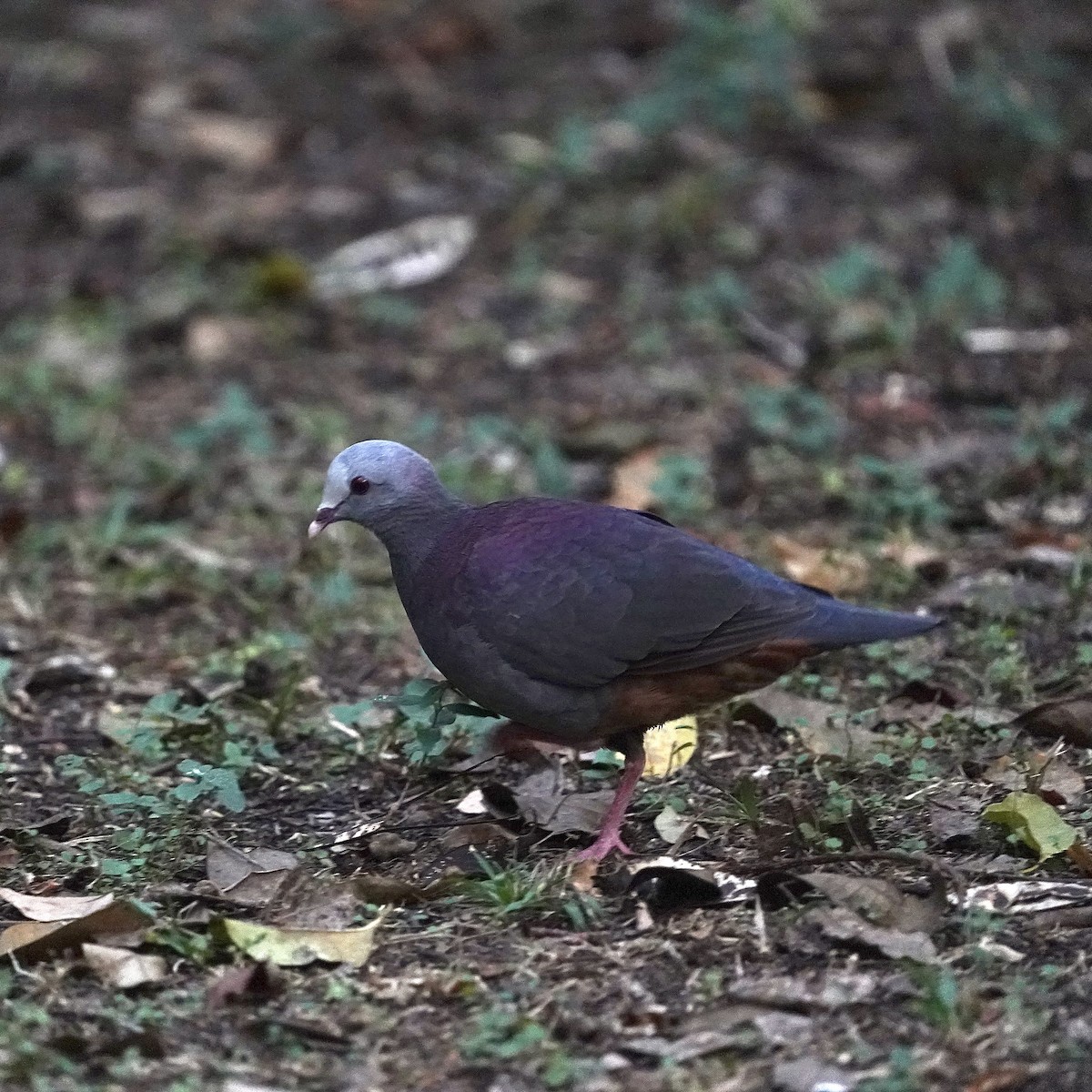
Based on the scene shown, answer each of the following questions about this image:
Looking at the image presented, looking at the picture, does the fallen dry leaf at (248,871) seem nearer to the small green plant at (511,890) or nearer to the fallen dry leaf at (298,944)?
the fallen dry leaf at (298,944)

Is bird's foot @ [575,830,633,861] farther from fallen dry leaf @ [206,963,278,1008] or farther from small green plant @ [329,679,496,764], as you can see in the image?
fallen dry leaf @ [206,963,278,1008]

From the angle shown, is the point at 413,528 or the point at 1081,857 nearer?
the point at 1081,857

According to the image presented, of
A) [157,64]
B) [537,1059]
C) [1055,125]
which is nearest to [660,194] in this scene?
[1055,125]

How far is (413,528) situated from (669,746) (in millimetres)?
766

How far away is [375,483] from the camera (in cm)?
375

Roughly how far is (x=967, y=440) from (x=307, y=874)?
3018mm

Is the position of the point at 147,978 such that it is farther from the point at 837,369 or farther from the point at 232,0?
the point at 232,0

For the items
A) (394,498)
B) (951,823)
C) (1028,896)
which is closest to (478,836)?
(394,498)

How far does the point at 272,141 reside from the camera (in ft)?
26.9

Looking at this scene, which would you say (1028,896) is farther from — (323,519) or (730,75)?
(730,75)

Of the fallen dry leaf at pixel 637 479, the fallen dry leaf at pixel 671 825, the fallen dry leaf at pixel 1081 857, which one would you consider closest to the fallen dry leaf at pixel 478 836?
the fallen dry leaf at pixel 671 825

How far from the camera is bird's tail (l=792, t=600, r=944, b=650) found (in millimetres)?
3570

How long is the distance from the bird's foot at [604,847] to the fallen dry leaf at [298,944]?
19.6 inches

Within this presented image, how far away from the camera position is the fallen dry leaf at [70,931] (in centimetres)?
313
